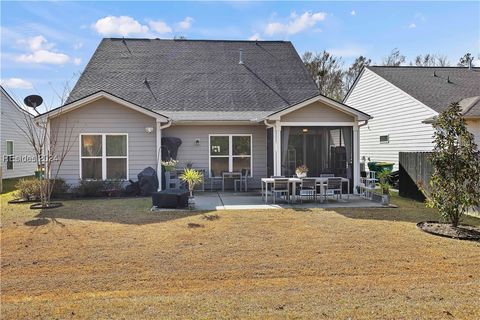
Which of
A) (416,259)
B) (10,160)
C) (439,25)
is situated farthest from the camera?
(10,160)

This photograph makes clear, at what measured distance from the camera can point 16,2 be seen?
11.0 metres

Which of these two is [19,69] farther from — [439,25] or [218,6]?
[439,25]

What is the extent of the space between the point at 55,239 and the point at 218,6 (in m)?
11.1

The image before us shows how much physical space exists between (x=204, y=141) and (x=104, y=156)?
357cm

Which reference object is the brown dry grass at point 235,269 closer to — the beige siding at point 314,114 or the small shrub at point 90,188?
the small shrub at point 90,188

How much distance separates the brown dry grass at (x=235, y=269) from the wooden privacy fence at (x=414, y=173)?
267 cm

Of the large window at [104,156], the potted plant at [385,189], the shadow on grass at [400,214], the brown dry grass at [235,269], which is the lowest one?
the brown dry grass at [235,269]

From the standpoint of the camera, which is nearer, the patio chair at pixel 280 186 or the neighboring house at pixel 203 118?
the patio chair at pixel 280 186

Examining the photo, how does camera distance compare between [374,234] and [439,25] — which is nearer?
[374,234]

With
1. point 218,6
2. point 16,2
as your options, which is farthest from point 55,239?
point 218,6

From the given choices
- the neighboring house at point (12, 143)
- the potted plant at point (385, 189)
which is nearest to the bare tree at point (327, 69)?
the potted plant at point (385, 189)

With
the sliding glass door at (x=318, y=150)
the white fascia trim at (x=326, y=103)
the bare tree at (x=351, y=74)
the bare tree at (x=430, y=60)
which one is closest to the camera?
the white fascia trim at (x=326, y=103)

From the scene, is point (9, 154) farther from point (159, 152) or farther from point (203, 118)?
point (203, 118)

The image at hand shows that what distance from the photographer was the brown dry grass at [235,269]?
146 inches
